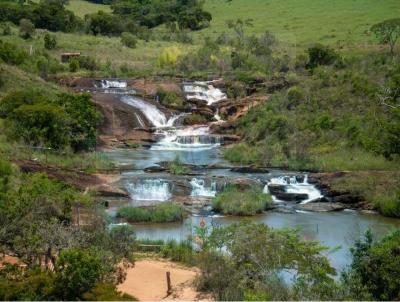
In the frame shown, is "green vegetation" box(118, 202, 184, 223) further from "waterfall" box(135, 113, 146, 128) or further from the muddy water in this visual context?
"waterfall" box(135, 113, 146, 128)

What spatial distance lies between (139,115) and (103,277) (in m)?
37.3

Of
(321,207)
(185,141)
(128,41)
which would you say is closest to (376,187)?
(321,207)

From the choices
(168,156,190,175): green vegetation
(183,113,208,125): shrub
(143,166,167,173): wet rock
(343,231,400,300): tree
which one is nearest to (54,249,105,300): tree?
(343,231,400,300): tree

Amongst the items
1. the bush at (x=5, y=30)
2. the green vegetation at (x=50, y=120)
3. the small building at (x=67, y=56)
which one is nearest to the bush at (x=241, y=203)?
the green vegetation at (x=50, y=120)

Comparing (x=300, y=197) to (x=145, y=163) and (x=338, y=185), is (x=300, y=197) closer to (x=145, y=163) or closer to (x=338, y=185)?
(x=338, y=185)

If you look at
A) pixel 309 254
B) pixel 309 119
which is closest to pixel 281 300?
pixel 309 254

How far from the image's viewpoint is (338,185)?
36.9m

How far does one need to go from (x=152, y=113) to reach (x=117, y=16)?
4192 cm

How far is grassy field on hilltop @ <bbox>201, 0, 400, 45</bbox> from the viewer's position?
8150 centimetres

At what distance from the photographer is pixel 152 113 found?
187ft

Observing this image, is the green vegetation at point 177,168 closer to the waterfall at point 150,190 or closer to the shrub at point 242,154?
the waterfall at point 150,190

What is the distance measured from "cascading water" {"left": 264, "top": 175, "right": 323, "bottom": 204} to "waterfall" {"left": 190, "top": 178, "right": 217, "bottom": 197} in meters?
2.91

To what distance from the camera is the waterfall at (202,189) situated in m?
36.3

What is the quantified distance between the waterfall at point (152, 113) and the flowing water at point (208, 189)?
1.99ft
